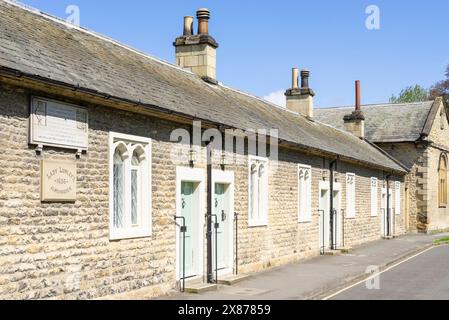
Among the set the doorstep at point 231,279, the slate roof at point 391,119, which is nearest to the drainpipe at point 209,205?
the doorstep at point 231,279

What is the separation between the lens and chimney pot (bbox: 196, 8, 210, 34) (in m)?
20.4

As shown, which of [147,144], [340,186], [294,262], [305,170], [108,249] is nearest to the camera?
[108,249]

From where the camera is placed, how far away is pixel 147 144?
12.2m

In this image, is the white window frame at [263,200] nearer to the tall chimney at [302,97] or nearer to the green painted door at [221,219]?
the green painted door at [221,219]

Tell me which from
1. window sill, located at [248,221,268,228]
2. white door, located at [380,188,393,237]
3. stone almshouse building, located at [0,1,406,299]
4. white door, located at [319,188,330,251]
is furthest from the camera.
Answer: white door, located at [380,188,393,237]

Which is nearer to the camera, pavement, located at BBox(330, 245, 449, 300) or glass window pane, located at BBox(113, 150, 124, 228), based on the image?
glass window pane, located at BBox(113, 150, 124, 228)

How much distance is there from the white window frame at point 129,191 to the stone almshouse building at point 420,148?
27.9 m

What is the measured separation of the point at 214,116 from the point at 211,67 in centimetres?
567

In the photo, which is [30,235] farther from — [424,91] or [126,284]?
[424,91]

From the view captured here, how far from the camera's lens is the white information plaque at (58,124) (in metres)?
9.36

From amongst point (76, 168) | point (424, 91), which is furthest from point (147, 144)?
point (424, 91)

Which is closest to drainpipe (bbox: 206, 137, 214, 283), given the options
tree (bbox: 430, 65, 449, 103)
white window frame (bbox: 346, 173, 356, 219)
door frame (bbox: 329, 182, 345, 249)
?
door frame (bbox: 329, 182, 345, 249)

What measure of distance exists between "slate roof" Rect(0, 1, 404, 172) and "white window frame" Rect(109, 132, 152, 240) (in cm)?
75

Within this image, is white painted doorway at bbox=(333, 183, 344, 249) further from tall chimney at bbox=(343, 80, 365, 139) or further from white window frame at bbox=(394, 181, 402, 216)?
tall chimney at bbox=(343, 80, 365, 139)
